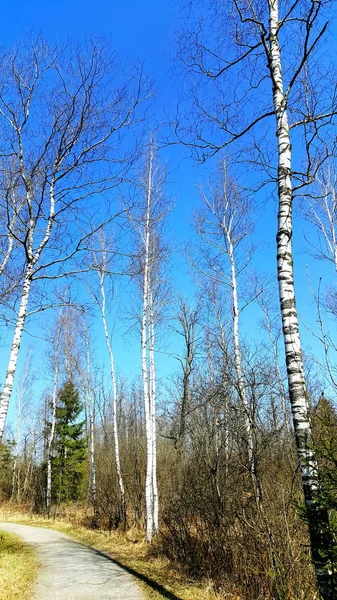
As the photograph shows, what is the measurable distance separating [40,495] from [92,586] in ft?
66.0

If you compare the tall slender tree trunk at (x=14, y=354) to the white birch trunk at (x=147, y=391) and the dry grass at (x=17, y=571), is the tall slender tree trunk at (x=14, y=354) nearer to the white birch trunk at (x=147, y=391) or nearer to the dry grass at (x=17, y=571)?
the dry grass at (x=17, y=571)

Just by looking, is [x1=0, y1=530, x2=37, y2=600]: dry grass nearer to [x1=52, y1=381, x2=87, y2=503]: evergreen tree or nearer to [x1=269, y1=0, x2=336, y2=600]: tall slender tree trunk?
[x1=269, y1=0, x2=336, y2=600]: tall slender tree trunk

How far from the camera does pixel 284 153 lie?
4461 mm

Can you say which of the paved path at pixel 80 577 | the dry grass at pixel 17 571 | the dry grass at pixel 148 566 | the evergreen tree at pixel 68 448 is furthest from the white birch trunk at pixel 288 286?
the evergreen tree at pixel 68 448

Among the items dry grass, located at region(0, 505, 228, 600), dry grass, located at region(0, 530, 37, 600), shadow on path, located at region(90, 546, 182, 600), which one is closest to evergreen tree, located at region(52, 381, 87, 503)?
dry grass, located at region(0, 505, 228, 600)

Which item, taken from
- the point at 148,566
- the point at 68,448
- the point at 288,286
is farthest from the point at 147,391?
the point at 68,448

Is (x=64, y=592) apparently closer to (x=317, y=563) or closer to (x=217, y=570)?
(x=217, y=570)

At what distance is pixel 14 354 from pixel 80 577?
14.5 feet

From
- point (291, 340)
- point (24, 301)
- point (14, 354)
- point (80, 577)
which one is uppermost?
point (24, 301)

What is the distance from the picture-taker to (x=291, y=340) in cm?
375

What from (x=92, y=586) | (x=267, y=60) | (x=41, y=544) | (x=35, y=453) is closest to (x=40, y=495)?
(x=35, y=453)

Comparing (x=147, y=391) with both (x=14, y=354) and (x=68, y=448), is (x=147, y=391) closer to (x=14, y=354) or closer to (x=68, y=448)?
(x=14, y=354)

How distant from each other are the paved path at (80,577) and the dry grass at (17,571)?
0.18m

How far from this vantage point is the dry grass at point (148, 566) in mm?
5937
